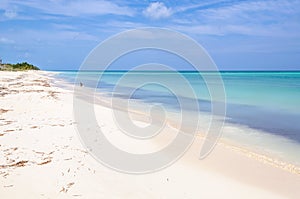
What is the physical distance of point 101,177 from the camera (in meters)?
5.06

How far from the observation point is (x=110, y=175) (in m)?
5.20

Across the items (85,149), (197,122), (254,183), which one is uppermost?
(197,122)

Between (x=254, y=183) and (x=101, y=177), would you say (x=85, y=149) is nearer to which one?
(x=101, y=177)

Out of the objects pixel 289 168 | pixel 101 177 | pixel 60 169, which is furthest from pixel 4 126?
pixel 289 168

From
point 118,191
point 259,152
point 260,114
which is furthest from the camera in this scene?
point 260,114

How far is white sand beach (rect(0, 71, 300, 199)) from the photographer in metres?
4.50

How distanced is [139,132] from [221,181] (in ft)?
14.0

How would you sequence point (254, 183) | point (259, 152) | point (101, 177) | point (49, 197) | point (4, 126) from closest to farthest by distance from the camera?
point (49, 197) < point (101, 177) < point (254, 183) < point (259, 152) < point (4, 126)

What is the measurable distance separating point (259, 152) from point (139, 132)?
11.9 feet

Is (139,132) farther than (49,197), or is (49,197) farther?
(139,132)

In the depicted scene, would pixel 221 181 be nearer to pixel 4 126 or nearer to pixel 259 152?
pixel 259 152

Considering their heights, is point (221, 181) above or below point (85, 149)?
below

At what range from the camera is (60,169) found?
5.22 meters

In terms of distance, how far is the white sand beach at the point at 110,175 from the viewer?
450cm
